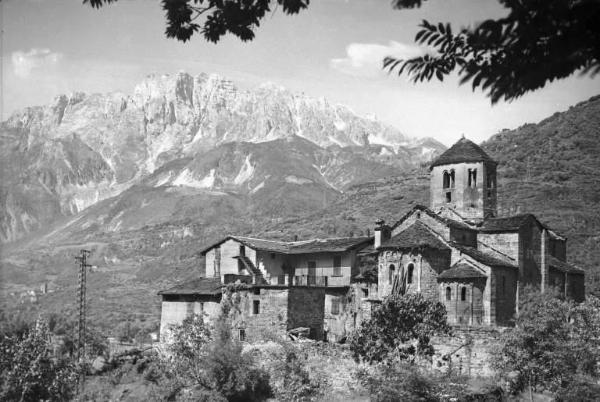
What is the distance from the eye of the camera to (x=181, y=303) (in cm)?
5338

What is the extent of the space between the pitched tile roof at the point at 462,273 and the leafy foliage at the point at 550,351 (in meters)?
11.6

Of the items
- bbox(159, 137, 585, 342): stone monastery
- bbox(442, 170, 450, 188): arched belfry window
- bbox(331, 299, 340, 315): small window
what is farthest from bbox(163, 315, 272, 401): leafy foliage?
bbox(442, 170, 450, 188): arched belfry window

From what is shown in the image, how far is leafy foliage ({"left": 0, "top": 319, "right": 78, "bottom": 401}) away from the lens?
94.4ft

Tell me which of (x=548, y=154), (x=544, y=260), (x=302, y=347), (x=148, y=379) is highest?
(x=548, y=154)

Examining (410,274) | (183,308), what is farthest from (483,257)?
(183,308)

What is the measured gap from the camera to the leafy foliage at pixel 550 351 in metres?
29.3

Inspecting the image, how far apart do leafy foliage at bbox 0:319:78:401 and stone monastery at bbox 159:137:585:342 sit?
17.1 metres

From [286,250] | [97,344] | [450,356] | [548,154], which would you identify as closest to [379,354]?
[450,356]

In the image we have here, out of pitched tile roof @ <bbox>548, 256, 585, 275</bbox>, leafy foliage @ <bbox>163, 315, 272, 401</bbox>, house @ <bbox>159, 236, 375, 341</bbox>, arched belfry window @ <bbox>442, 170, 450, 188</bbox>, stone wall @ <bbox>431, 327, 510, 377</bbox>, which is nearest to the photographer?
stone wall @ <bbox>431, 327, 510, 377</bbox>

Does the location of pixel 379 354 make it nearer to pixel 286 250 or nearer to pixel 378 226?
pixel 378 226

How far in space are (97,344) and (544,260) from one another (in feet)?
115

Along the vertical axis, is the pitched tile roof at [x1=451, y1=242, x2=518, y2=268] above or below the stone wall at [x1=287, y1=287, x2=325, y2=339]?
above

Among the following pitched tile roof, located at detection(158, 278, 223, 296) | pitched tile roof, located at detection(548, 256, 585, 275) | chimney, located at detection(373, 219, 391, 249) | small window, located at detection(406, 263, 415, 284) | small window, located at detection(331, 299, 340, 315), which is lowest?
small window, located at detection(331, 299, 340, 315)

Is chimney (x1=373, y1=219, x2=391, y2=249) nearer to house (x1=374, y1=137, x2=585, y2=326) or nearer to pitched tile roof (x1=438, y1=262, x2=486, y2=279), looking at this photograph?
house (x1=374, y1=137, x2=585, y2=326)
